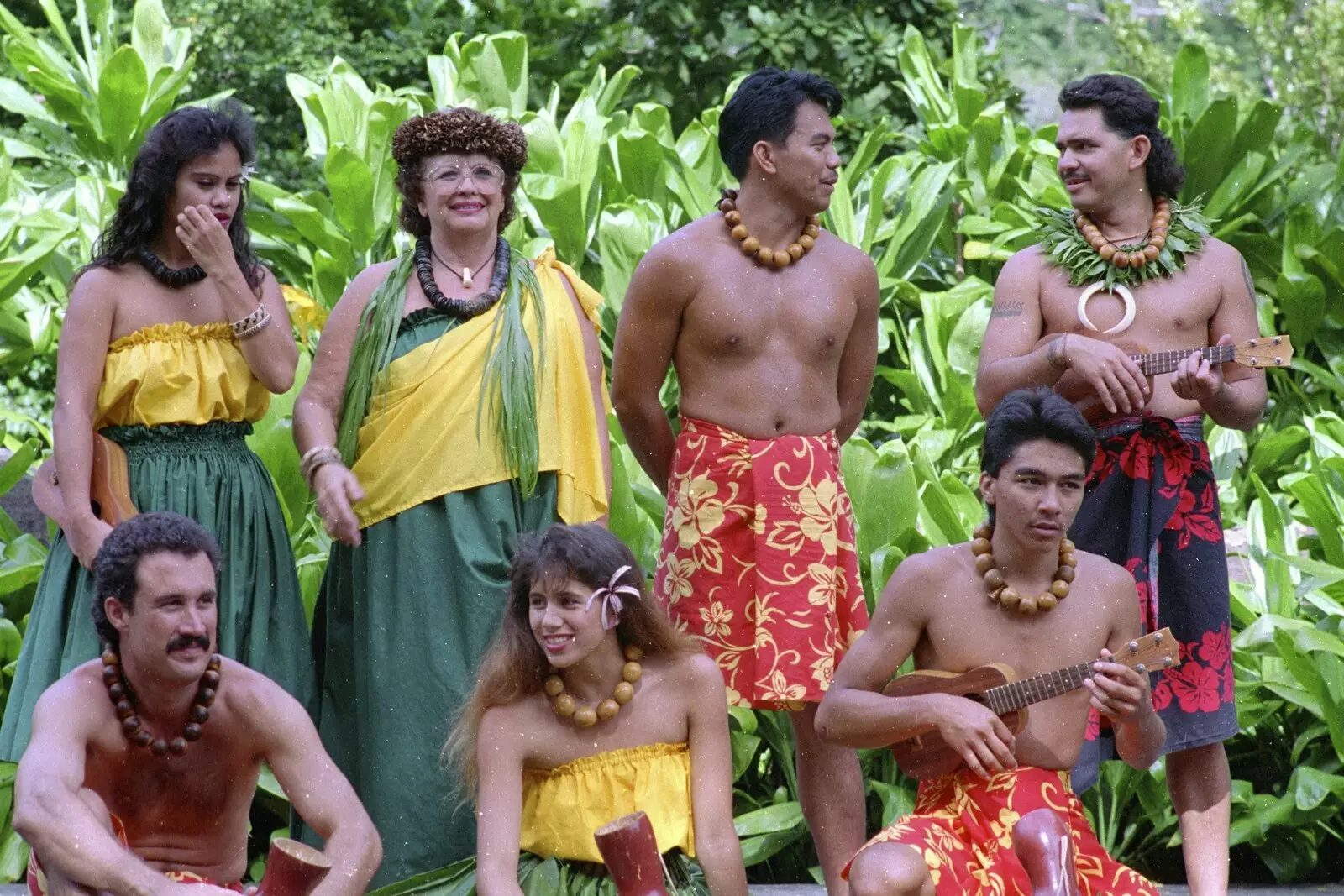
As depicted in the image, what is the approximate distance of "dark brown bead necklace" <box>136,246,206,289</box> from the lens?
3.83 metres

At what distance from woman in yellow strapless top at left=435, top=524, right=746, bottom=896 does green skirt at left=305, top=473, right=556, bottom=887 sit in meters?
0.46

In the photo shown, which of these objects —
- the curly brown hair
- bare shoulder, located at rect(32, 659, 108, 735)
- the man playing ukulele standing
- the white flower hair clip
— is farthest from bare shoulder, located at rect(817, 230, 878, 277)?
bare shoulder, located at rect(32, 659, 108, 735)

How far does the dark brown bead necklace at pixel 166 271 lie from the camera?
12.6 ft

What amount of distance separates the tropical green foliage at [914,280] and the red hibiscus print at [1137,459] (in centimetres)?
87

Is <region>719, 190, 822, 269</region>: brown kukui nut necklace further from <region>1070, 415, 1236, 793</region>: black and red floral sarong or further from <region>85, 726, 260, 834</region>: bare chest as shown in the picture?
<region>85, 726, 260, 834</region>: bare chest

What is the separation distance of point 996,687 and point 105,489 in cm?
180

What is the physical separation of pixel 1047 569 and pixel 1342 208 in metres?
3.89

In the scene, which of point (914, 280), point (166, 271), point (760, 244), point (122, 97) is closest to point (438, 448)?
point (166, 271)

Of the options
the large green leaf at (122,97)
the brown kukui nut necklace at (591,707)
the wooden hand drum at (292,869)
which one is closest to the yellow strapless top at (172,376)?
the brown kukui nut necklace at (591,707)

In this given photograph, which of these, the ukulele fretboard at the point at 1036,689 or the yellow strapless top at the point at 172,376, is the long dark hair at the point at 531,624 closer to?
the ukulele fretboard at the point at 1036,689

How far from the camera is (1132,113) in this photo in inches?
147

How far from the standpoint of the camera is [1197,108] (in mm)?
6773

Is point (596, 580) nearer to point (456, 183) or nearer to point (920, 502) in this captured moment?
point (456, 183)

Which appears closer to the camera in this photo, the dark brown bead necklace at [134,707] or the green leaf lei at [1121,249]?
the dark brown bead necklace at [134,707]
